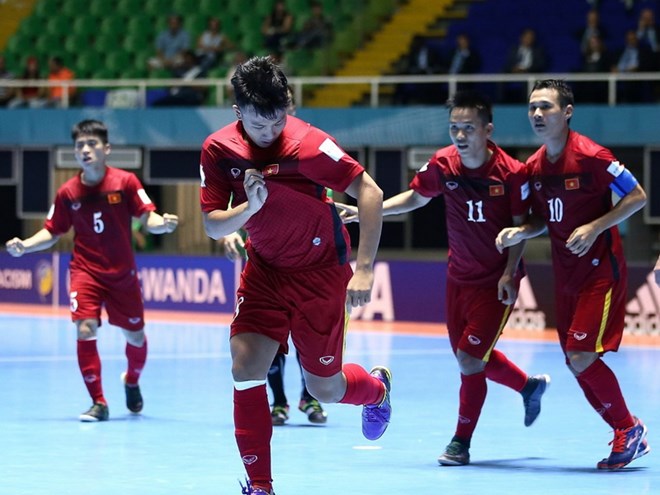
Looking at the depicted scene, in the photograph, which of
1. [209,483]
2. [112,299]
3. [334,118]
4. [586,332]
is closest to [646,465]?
[586,332]

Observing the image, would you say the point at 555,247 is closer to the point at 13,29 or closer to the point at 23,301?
the point at 23,301

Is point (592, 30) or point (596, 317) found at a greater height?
point (592, 30)

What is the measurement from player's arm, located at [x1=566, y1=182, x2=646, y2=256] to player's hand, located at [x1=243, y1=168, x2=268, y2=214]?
232cm

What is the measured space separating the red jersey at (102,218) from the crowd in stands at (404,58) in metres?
11.1

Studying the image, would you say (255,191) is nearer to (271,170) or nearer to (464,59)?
(271,170)

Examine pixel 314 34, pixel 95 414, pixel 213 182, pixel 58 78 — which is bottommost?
pixel 95 414

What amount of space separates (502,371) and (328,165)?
8.82 feet

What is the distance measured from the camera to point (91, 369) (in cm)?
968

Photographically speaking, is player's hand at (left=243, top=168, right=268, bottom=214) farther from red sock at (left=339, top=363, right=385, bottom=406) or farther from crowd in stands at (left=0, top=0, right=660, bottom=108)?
crowd in stands at (left=0, top=0, right=660, bottom=108)

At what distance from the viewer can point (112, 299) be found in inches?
392

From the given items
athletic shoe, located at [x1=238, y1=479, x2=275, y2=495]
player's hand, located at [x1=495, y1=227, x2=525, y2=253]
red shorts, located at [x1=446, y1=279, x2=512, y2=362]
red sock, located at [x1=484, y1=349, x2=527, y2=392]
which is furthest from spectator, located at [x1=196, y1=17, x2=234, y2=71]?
athletic shoe, located at [x1=238, y1=479, x2=275, y2=495]

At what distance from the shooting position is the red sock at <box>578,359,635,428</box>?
Answer: 25.3ft

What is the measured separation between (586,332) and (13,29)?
906 inches

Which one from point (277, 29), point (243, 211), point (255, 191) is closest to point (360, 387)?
point (243, 211)
